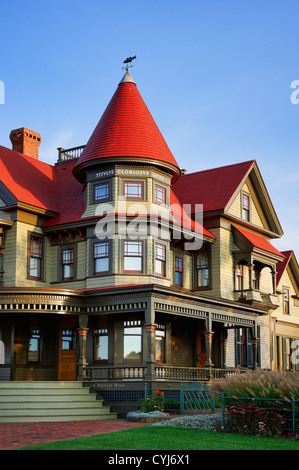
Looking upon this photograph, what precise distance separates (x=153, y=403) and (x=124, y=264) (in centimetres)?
788

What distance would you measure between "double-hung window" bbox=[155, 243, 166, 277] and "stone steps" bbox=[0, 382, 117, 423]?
7149 millimetres

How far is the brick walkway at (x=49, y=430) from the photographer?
15734 millimetres

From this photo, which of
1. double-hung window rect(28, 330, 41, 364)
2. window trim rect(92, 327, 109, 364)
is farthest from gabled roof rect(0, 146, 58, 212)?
window trim rect(92, 327, 109, 364)

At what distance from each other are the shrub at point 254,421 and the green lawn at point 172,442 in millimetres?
487

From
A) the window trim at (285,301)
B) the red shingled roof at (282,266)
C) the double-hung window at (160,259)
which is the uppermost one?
the red shingled roof at (282,266)

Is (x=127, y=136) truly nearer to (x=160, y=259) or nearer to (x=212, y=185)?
(x=160, y=259)

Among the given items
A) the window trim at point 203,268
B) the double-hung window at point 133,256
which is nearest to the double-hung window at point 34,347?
the double-hung window at point 133,256

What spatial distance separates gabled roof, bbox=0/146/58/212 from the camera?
30.9 metres

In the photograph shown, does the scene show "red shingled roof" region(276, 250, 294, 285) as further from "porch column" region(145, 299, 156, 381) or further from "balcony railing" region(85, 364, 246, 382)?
"porch column" region(145, 299, 156, 381)

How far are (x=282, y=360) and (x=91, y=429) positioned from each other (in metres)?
25.8

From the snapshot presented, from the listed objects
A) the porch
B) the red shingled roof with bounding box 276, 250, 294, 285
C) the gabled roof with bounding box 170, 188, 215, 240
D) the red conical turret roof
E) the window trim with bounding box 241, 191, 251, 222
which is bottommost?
the porch

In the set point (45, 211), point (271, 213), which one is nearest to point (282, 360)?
point (271, 213)

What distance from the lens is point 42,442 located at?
15.3m

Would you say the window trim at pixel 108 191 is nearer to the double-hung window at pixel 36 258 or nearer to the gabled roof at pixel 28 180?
the gabled roof at pixel 28 180
